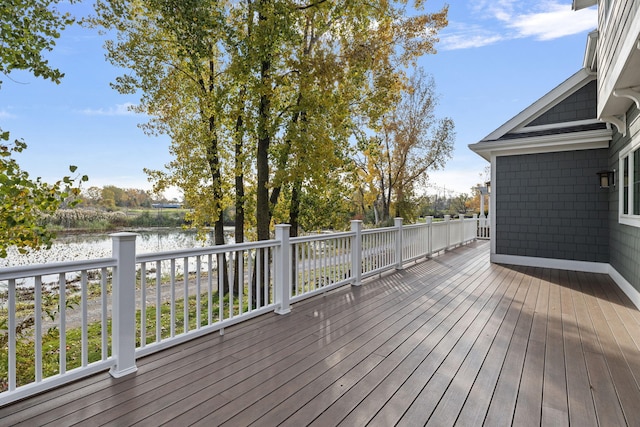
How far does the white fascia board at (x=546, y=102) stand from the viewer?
6.28 metres

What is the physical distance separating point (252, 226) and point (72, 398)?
877cm

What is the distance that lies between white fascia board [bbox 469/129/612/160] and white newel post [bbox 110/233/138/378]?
7138 millimetres

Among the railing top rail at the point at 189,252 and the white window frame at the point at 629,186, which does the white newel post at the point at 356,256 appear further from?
the white window frame at the point at 629,186

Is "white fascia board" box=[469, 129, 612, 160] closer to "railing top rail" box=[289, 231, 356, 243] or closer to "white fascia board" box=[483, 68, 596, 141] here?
"white fascia board" box=[483, 68, 596, 141]

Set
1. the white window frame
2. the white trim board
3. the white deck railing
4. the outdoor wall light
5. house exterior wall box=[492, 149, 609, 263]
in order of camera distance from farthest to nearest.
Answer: house exterior wall box=[492, 149, 609, 263]
the outdoor wall light
the white trim board
the white window frame
the white deck railing

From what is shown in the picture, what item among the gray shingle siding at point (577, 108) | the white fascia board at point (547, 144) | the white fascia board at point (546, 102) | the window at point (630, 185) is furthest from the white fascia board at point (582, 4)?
the window at point (630, 185)

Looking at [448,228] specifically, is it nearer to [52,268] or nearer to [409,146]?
[409,146]

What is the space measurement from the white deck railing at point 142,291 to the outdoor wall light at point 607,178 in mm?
3214

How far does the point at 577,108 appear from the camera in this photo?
20.9 feet

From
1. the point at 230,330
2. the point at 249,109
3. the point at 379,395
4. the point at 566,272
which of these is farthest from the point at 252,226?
the point at 379,395

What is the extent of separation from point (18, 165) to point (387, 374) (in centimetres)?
364

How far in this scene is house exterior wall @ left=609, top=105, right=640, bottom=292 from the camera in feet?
13.5

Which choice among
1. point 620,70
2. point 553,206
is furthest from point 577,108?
point 620,70

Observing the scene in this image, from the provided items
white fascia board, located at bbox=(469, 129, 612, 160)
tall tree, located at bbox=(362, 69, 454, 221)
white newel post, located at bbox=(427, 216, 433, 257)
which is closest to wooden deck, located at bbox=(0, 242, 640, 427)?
white fascia board, located at bbox=(469, 129, 612, 160)
